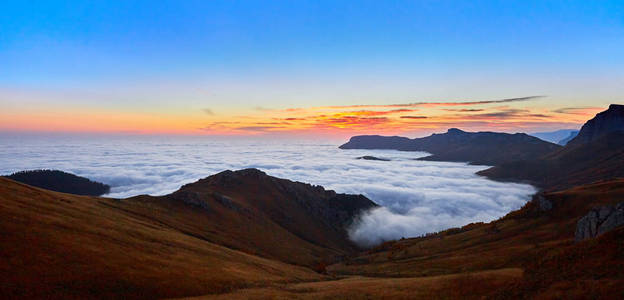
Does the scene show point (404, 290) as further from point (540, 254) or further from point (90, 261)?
point (90, 261)

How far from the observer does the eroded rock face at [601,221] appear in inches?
1484

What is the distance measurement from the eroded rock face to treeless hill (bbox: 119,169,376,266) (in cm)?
5653

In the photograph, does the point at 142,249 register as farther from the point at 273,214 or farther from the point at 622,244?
the point at 273,214

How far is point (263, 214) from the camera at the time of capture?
385ft

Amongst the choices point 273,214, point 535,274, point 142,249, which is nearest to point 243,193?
point 273,214

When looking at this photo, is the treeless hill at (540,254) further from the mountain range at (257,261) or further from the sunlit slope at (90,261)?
the sunlit slope at (90,261)

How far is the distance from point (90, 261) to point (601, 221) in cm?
6040

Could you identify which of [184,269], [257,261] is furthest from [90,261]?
[257,261]

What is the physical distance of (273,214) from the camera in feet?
413

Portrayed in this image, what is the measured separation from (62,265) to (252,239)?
6160 cm

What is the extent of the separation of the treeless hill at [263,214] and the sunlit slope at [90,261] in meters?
29.0

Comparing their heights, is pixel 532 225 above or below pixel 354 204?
above

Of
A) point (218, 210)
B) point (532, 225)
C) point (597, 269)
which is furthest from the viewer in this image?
point (218, 210)

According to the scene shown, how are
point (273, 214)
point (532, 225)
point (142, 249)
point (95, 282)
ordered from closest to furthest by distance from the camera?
point (95, 282)
point (142, 249)
point (532, 225)
point (273, 214)
